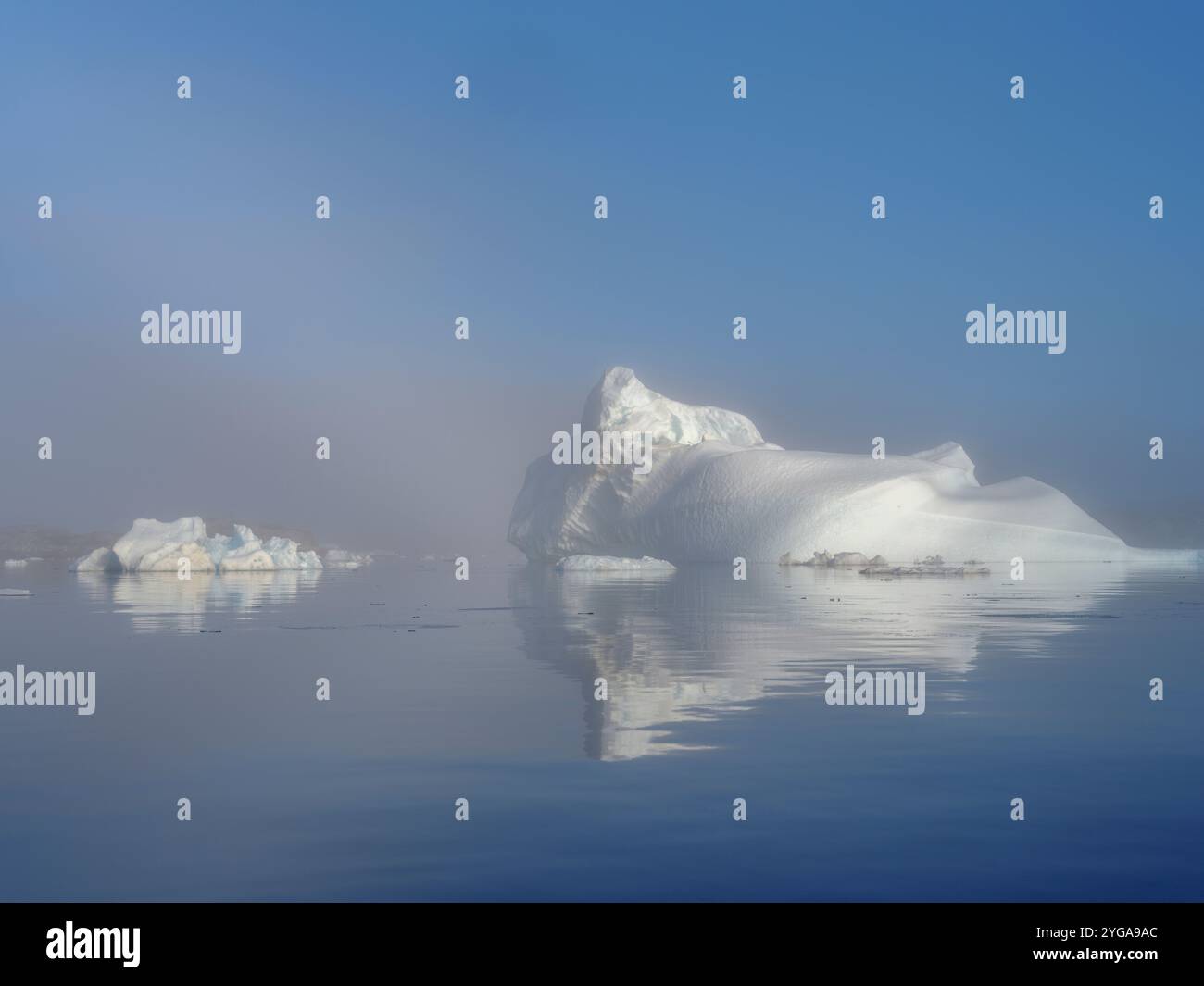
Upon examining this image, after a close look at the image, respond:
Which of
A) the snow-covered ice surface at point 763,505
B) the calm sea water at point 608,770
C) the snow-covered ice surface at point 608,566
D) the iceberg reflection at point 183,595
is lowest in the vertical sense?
the calm sea water at point 608,770

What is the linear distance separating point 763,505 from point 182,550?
31.6 m

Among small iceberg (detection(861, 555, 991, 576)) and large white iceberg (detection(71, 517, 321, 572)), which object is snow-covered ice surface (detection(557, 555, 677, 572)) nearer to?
small iceberg (detection(861, 555, 991, 576))

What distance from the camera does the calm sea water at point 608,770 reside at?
4.99 metres

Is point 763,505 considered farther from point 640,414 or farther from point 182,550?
point 182,550

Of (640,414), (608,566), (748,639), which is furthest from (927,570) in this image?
(640,414)

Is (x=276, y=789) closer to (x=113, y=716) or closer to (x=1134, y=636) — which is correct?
(x=113, y=716)

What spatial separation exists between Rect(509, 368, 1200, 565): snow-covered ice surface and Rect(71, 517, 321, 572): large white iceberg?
2610 centimetres

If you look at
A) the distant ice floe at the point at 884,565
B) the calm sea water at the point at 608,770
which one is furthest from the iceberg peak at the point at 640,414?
the calm sea water at the point at 608,770

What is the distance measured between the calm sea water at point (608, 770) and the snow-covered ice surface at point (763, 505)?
44144mm

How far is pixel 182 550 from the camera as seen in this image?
43844 millimetres
